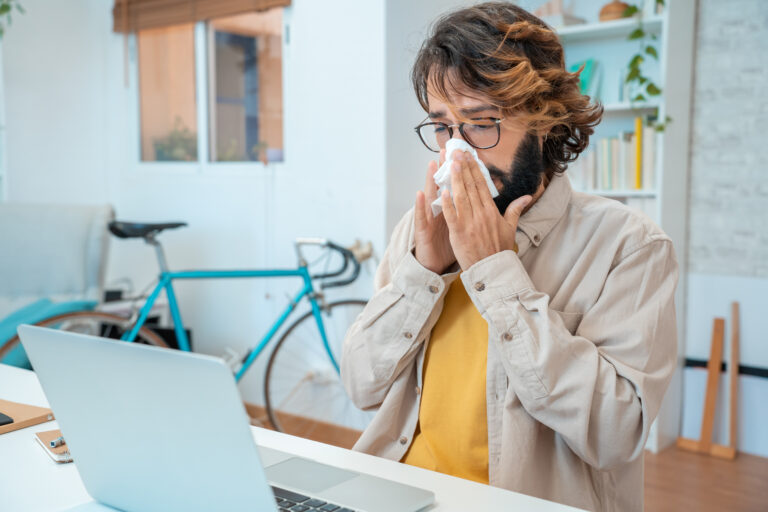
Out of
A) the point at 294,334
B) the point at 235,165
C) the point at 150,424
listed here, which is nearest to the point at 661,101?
the point at 294,334

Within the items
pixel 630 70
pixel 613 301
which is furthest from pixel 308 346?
pixel 613 301

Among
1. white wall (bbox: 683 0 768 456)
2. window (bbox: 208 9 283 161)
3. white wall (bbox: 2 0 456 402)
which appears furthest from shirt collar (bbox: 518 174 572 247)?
window (bbox: 208 9 283 161)

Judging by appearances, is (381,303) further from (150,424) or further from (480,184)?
(150,424)

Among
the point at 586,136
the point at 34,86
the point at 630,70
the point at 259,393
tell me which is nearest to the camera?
the point at 586,136

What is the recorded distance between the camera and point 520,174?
1240 millimetres

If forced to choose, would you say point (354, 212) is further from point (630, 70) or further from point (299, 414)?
point (630, 70)

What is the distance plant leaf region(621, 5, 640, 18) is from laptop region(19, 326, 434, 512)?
8.70 ft

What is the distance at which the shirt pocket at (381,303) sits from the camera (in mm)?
1255

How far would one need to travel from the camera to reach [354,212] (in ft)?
10.2

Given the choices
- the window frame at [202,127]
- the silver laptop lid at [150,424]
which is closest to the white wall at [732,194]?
the window frame at [202,127]

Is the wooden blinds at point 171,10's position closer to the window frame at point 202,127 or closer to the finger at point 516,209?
the window frame at point 202,127

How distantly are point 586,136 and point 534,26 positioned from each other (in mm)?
236

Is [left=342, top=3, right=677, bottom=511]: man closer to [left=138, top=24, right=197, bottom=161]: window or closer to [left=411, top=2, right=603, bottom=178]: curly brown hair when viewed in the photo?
[left=411, top=2, right=603, bottom=178]: curly brown hair

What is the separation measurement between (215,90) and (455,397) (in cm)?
283
